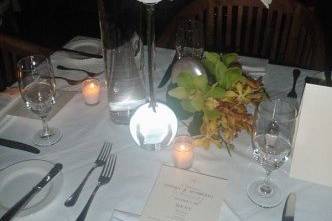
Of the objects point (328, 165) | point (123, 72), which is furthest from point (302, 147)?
point (123, 72)

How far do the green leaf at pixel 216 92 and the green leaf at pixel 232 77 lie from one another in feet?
0.15

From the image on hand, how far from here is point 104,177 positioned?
0.88 m

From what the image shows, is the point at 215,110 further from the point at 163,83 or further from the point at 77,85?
the point at 77,85

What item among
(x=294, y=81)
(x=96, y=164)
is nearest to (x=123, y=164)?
(x=96, y=164)

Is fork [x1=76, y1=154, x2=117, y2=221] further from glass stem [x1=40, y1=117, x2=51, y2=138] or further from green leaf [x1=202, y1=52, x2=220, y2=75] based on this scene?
green leaf [x1=202, y1=52, x2=220, y2=75]

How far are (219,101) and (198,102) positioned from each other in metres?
0.05

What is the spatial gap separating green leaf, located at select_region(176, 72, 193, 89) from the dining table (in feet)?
0.48

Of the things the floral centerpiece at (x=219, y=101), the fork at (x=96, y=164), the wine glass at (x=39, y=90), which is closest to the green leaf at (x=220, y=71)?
the floral centerpiece at (x=219, y=101)

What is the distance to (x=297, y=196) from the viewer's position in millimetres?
846

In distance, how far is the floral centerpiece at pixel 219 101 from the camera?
35.3 inches

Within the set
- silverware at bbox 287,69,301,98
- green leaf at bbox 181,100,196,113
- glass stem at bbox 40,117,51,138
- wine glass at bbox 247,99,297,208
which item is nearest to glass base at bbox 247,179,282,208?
wine glass at bbox 247,99,297,208

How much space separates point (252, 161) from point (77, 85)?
0.59 m

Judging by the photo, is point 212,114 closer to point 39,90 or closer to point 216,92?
point 216,92

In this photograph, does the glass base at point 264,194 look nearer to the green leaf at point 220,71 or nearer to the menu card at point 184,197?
the menu card at point 184,197
